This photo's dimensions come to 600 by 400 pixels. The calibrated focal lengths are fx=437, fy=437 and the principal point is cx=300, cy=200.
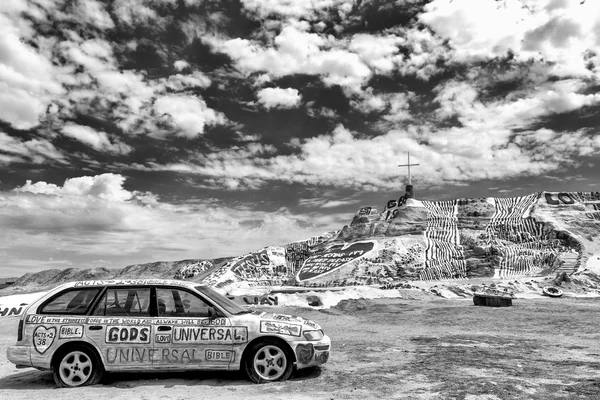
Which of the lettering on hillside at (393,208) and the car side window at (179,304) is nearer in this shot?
the car side window at (179,304)

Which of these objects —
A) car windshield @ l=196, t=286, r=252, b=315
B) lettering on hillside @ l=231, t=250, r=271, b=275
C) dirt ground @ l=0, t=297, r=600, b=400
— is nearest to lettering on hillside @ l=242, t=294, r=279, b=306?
dirt ground @ l=0, t=297, r=600, b=400

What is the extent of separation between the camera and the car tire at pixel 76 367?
6.80 metres

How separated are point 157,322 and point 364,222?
62.9 m

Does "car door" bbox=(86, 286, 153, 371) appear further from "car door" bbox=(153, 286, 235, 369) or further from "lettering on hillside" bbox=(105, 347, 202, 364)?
"car door" bbox=(153, 286, 235, 369)

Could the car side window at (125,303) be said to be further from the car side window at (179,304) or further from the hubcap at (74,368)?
the hubcap at (74,368)

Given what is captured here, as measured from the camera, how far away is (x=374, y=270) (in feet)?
166

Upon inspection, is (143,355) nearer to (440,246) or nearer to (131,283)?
(131,283)

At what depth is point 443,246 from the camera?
5600cm

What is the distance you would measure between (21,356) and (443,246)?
54.3m

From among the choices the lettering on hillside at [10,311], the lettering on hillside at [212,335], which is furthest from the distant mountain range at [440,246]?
the lettering on hillside at [212,335]

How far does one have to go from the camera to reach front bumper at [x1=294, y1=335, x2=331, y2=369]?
693cm

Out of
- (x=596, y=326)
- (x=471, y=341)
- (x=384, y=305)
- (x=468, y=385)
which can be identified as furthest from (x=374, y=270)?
(x=468, y=385)

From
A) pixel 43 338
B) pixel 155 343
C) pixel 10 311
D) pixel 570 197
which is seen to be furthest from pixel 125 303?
pixel 570 197

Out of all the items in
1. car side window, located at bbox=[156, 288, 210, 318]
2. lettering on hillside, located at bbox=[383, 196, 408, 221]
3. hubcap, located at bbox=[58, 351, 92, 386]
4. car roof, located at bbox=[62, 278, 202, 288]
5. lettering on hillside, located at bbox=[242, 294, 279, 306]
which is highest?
lettering on hillside, located at bbox=[383, 196, 408, 221]
